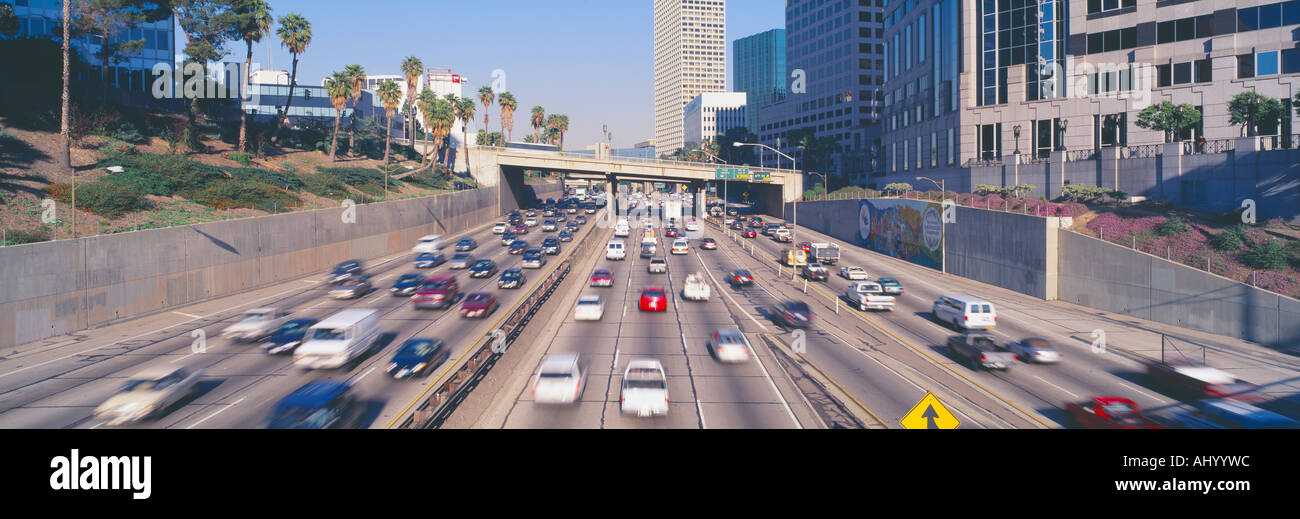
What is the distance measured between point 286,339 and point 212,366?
113 inches

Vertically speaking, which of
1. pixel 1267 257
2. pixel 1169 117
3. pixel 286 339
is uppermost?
pixel 1169 117

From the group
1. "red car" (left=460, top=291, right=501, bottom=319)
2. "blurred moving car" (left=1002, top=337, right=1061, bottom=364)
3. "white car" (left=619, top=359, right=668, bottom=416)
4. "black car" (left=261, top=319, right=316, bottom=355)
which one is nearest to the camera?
"white car" (left=619, top=359, right=668, bottom=416)

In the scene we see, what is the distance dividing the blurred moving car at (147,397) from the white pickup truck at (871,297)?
34709 millimetres

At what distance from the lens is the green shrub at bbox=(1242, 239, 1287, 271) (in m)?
34.4

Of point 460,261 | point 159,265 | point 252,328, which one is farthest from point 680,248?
point 159,265

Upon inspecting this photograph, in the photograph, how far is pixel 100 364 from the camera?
89.3 feet

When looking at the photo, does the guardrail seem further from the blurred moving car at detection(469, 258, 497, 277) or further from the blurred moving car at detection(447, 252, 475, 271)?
the blurred moving car at detection(447, 252, 475, 271)

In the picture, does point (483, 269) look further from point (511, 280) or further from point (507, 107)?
point (507, 107)

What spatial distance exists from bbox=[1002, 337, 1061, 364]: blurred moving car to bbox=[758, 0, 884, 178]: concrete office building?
108944mm

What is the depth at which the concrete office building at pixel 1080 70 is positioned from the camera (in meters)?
54.7

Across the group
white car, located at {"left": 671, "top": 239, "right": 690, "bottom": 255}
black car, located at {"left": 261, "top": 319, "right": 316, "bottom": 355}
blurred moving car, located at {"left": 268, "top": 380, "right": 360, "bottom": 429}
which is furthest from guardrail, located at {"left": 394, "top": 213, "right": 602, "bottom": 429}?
white car, located at {"left": 671, "top": 239, "right": 690, "bottom": 255}

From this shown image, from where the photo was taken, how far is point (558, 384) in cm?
2262
